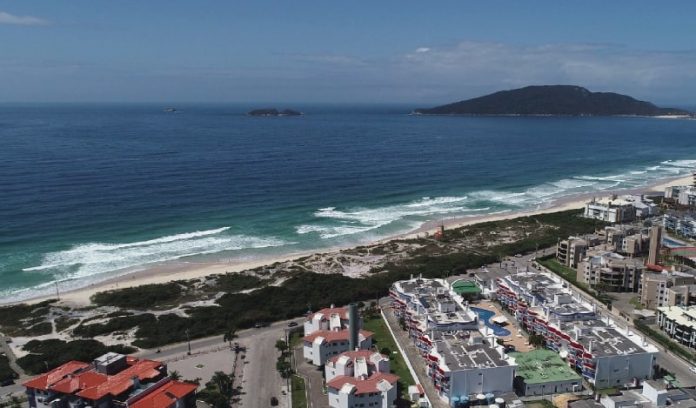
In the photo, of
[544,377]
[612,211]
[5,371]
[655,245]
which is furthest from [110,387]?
[612,211]

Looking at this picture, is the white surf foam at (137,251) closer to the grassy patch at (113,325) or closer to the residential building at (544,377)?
the grassy patch at (113,325)

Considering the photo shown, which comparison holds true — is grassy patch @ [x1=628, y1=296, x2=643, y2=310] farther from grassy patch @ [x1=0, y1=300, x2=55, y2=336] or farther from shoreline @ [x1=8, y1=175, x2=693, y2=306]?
grassy patch @ [x1=0, y1=300, x2=55, y2=336]

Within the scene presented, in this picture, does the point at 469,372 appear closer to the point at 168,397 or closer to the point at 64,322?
the point at 168,397

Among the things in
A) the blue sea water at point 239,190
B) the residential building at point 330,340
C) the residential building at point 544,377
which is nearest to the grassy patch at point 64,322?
the blue sea water at point 239,190

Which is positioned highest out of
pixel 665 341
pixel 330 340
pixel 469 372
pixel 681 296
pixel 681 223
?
pixel 681 223

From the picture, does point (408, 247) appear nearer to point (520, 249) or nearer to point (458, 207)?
point (520, 249)

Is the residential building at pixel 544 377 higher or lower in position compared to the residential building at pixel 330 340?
lower

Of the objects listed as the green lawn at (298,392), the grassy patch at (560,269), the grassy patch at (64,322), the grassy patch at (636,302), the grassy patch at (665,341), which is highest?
the grassy patch at (560,269)
